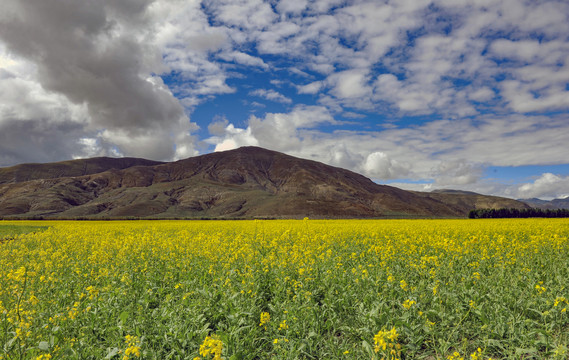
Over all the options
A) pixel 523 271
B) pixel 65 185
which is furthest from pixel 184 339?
pixel 65 185

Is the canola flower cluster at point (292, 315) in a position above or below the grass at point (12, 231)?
above

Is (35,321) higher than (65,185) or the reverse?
the reverse

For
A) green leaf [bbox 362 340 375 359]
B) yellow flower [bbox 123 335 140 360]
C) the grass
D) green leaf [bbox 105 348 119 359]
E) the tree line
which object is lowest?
the grass

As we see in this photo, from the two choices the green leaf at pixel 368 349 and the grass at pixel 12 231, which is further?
the grass at pixel 12 231

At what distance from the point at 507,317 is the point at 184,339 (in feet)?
20.1

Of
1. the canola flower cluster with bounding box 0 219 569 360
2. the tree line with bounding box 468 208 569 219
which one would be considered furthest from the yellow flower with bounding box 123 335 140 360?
the tree line with bounding box 468 208 569 219

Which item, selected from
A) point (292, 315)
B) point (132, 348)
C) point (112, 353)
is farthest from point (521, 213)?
point (132, 348)

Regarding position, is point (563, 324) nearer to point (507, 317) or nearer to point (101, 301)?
point (507, 317)

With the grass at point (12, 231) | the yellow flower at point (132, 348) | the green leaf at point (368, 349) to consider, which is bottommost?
the grass at point (12, 231)

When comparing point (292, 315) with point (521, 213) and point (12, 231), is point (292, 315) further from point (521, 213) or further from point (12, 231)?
point (521, 213)

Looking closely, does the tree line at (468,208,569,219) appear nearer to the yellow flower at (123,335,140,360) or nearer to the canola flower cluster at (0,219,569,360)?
the canola flower cluster at (0,219,569,360)

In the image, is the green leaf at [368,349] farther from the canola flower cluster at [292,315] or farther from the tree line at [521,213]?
the tree line at [521,213]

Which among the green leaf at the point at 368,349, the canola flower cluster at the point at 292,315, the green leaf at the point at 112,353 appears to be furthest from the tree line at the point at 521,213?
the green leaf at the point at 112,353

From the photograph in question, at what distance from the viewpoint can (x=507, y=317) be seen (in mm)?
5684
